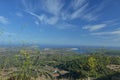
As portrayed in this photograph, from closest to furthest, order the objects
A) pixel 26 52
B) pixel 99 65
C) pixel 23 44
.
A: pixel 23 44
pixel 26 52
pixel 99 65

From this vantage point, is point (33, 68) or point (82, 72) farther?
point (82, 72)

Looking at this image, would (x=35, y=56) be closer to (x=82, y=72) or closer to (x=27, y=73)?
(x=27, y=73)

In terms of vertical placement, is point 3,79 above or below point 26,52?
below

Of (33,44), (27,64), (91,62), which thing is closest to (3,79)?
(27,64)

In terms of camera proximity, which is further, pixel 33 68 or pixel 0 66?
pixel 33 68

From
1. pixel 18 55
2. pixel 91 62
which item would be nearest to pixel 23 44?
pixel 18 55

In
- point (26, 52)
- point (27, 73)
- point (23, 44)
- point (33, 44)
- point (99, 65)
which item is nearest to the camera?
point (27, 73)

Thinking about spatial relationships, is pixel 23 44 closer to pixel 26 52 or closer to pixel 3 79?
pixel 26 52

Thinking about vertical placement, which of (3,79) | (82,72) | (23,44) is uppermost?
(23,44)

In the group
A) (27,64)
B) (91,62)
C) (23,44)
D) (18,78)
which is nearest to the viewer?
(18,78)
